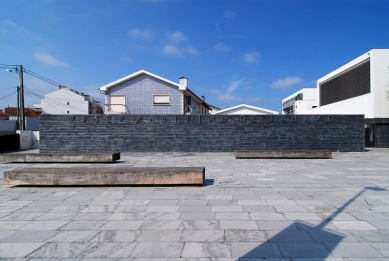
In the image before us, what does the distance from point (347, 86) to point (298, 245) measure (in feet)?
104

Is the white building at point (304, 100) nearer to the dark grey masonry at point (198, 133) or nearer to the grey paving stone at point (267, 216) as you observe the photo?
the dark grey masonry at point (198, 133)

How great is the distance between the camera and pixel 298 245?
3586 mm

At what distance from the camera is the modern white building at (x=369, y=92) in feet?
73.4

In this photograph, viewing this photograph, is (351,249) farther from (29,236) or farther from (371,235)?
(29,236)

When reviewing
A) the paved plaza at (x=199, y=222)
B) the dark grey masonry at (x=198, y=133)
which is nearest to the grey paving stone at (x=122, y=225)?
the paved plaza at (x=199, y=222)

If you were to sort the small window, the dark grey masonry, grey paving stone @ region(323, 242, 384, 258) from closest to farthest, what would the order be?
1. grey paving stone @ region(323, 242, 384, 258)
2. the dark grey masonry
3. the small window

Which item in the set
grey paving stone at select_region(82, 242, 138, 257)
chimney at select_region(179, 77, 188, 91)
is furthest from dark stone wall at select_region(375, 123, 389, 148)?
grey paving stone at select_region(82, 242, 138, 257)

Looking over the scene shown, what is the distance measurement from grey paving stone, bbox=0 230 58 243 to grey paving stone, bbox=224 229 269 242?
9.25 ft

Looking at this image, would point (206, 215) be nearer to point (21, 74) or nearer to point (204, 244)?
point (204, 244)

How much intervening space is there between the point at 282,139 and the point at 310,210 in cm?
1351

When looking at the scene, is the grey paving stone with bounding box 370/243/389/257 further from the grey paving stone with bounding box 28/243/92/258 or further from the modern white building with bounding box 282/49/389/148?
the modern white building with bounding box 282/49/389/148

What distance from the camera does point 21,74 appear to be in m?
26.0

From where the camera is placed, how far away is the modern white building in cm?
2238

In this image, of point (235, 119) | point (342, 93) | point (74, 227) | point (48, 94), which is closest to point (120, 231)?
point (74, 227)
